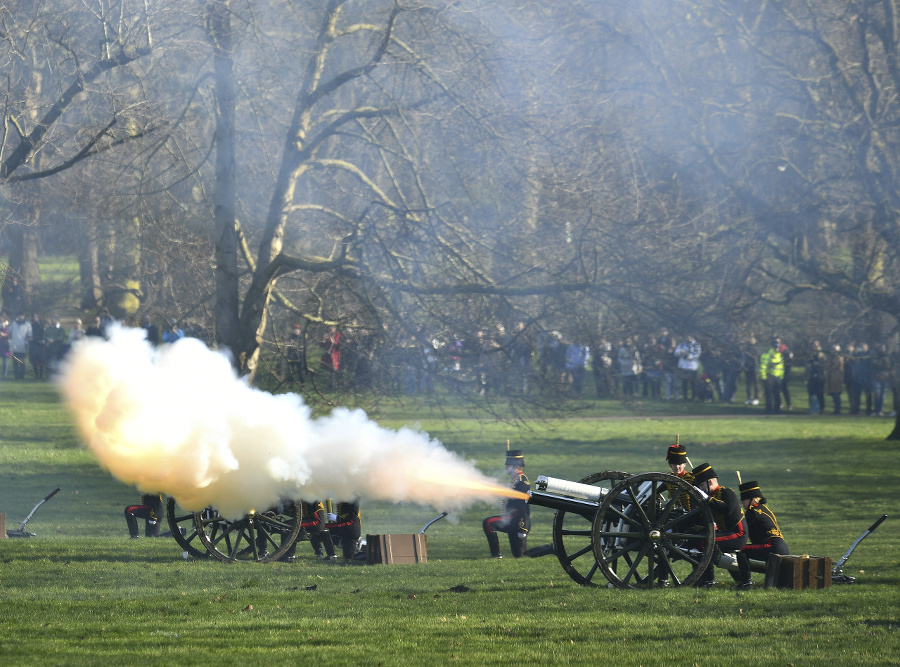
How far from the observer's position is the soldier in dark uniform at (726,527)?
999 centimetres

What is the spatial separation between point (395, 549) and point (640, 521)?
3.06m

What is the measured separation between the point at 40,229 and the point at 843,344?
13.5 meters

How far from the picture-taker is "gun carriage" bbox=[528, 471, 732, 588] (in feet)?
31.9

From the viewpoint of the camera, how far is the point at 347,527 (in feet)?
40.1

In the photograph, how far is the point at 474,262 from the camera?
14633 millimetres

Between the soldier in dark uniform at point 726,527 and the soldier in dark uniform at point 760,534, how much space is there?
96 millimetres

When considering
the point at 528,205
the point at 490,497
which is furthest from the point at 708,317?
the point at 490,497

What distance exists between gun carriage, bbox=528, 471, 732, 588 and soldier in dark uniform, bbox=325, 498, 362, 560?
2903 millimetres

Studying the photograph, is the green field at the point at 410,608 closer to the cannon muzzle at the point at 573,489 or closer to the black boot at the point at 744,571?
the black boot at the point at 744,571

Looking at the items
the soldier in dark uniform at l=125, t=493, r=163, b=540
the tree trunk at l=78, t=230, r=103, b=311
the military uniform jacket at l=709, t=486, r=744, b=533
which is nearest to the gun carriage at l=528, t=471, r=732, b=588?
the military uniform jacket at l=709, t=486, r=744, b=533

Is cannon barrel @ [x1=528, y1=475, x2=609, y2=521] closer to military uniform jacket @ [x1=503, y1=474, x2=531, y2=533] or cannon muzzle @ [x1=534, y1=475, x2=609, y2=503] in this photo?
cannon muzzle @ [x1=534, y1=475, x2=609, y2=503]

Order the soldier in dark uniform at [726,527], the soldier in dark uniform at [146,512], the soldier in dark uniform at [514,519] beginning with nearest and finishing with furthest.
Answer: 1. the soldier in dark uniform at [726,527]
2. the soldier in dark uniform at [514,519]
3. the soldier in dark uniform at [146,512]

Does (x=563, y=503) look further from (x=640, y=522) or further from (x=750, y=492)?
(x=750, y=492)

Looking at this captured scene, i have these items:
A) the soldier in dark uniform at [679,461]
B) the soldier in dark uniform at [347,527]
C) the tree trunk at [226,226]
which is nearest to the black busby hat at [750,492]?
the soldier in dark uniform at [679,461]
